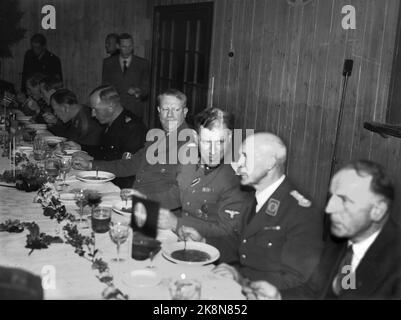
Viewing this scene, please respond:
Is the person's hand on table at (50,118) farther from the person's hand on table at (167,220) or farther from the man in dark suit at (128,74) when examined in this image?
the person's hand on table at (167,220)

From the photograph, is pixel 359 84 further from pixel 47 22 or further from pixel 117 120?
pixel 47 22

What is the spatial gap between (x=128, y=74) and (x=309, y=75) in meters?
3.19

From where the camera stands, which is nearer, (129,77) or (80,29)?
(129,77)

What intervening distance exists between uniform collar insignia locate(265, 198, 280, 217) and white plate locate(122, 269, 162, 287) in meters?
0.57

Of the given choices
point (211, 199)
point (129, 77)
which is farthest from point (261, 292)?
point (129, 77)

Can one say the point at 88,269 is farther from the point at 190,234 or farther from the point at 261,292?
the point at 261,292

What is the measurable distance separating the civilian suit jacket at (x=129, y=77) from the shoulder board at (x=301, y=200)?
479cm

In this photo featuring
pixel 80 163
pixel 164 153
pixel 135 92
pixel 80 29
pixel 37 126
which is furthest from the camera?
pixel 80 29

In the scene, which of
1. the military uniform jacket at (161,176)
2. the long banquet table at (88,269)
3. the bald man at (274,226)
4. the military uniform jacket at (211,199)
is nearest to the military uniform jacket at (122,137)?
the military uniform jacket at (161,176)

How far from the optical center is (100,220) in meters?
2.28

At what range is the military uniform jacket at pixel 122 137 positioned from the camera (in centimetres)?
402

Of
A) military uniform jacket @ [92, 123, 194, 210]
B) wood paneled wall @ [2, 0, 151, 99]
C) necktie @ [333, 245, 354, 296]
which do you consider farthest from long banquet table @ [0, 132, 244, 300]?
wood paneled wall @ [2, 0, 151, 99]
